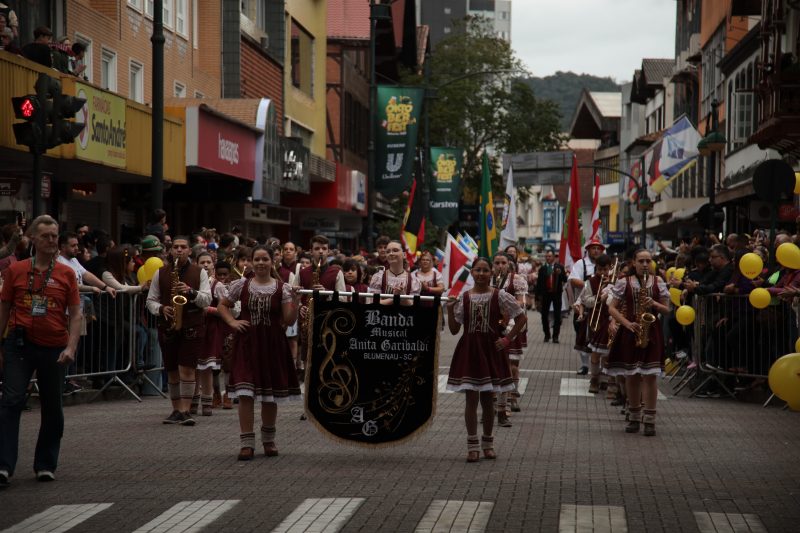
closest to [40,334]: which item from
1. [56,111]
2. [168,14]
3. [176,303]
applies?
[176,303]

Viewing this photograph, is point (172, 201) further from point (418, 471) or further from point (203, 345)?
point (418, 471)

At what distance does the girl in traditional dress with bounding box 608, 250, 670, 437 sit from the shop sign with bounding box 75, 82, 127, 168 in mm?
8785

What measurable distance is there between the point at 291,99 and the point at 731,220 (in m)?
14.3

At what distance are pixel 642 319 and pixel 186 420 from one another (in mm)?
4572

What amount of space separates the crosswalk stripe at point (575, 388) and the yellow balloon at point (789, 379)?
8.14 metres

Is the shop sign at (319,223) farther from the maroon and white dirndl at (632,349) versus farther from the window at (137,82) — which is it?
the maroon and white dirndl at (632,349)

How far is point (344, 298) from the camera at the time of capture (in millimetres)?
12391

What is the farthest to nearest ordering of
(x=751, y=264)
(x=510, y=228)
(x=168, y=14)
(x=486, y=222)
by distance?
(x=168, y=14)
(x=510, y=228)
(x=486, y=222)
(x=751, y=264)

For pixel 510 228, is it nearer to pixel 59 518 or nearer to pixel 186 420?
pixel 186 420

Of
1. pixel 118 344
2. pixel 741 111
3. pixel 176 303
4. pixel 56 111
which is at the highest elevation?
pixel 741 111

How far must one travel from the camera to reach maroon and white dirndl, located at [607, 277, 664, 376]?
46.7 feet

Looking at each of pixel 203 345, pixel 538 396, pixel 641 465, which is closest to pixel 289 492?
pixel 641 465

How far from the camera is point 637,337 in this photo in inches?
564

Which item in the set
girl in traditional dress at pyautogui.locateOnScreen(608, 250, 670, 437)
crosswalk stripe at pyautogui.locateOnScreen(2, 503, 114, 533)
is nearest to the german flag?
girl in traditional dress at pyautogui.locateOnScreen(608, 250, 670, 437)
